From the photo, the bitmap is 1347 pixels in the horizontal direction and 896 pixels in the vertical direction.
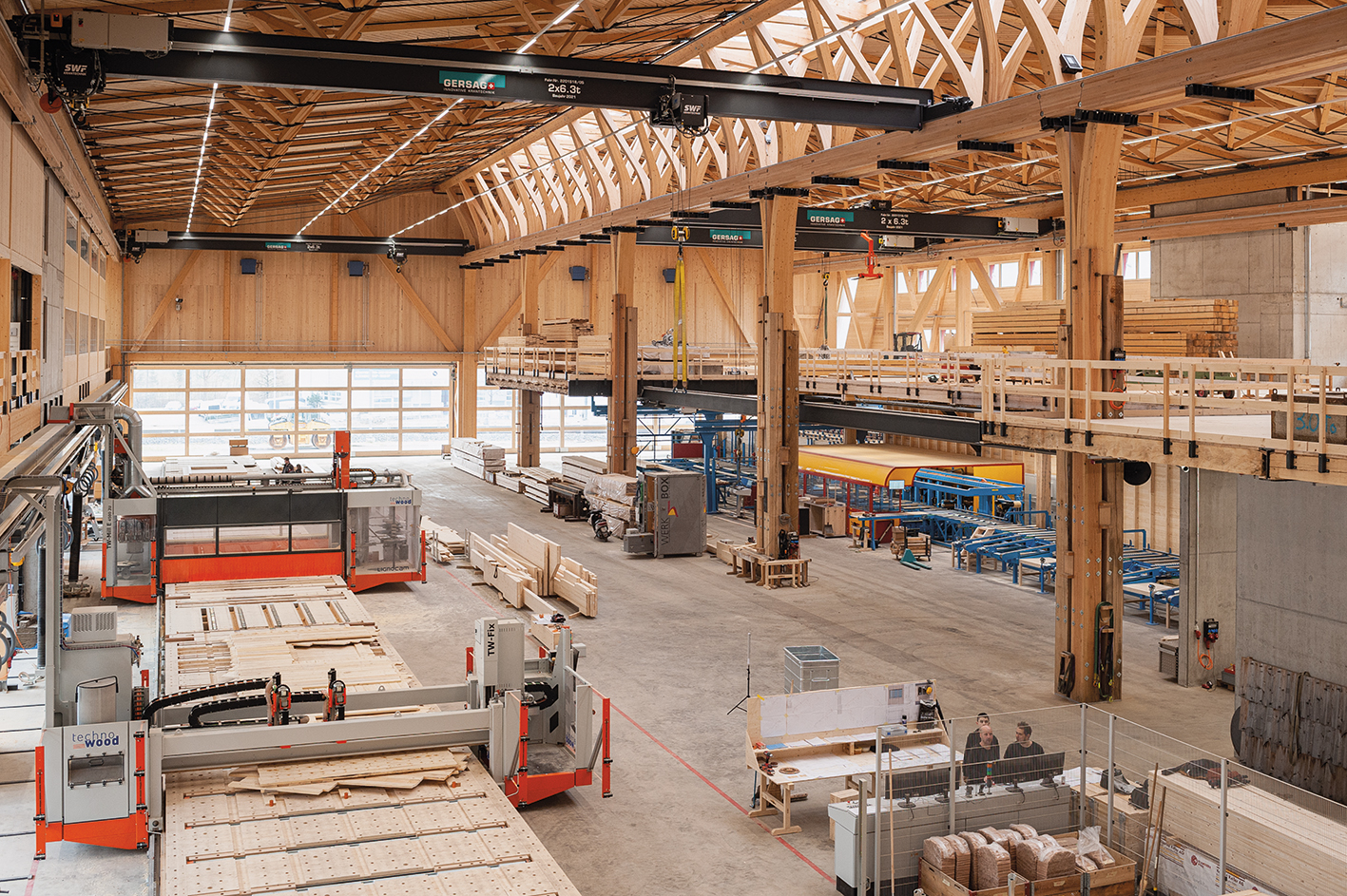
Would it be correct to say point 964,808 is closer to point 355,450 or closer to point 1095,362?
point 1095,362

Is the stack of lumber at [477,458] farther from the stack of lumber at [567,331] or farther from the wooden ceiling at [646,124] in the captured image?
the wooden ceiling at [646,124]

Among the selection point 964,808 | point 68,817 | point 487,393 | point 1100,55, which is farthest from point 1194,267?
point 487,393

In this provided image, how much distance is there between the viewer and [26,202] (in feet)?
41.8

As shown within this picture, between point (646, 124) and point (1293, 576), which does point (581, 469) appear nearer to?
point (646, 124)

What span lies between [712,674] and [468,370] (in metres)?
31.1

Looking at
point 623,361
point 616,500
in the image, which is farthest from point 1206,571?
point 623,361

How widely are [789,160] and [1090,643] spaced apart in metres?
10.6

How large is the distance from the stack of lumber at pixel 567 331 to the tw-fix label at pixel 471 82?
18259 millimetres

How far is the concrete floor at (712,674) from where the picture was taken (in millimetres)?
10164

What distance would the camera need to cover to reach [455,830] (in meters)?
9.18

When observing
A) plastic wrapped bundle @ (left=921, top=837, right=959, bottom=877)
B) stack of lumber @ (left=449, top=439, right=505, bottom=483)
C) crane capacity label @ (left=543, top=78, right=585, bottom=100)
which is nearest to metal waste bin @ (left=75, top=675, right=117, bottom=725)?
plastic wrapped bundle @ (left=921, top=837, right=959, bottom=877)

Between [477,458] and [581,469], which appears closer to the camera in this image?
[581,469]

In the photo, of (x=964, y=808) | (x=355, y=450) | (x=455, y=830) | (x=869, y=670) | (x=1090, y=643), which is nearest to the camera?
(x=455, y=830)

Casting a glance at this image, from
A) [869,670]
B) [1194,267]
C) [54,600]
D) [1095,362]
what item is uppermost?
[1194,267]
